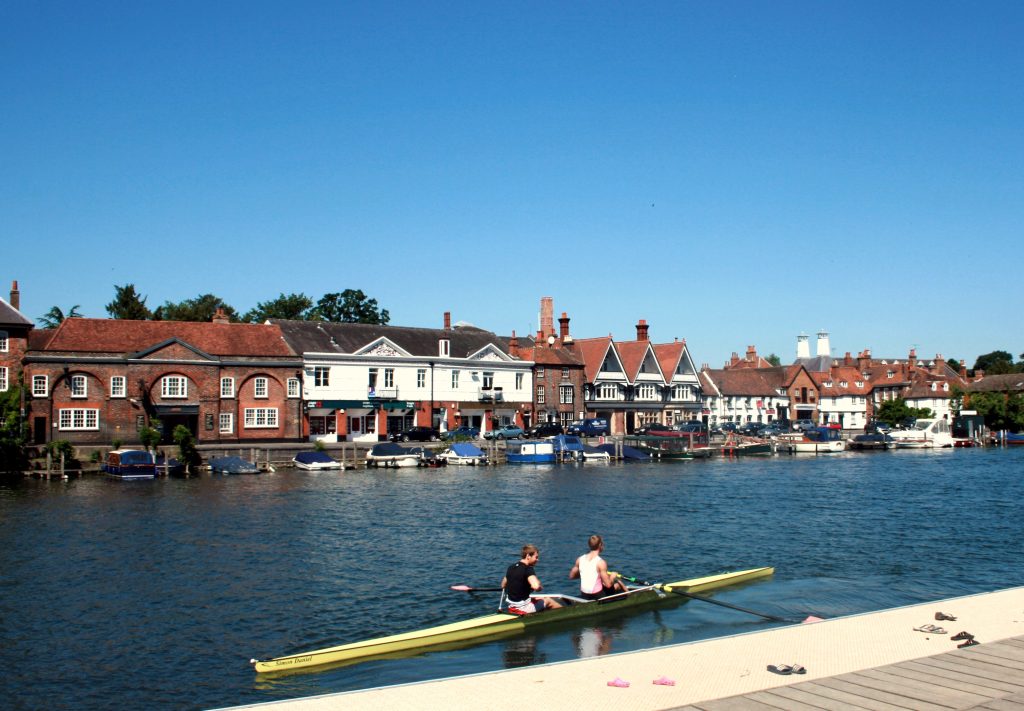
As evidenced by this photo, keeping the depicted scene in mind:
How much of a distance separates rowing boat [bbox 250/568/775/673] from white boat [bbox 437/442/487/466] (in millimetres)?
43893

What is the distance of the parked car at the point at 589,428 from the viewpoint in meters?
83.0

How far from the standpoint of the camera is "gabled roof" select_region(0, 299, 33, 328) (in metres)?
59.1

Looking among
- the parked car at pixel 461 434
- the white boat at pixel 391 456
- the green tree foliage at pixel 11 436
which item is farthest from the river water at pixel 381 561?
the parked car at pixel 461 434

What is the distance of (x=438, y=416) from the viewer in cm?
7838

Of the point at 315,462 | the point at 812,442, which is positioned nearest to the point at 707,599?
the point at 315,462

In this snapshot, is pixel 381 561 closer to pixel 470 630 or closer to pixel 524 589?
pixel 524 589

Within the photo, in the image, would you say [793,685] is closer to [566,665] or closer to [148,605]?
[566,665]

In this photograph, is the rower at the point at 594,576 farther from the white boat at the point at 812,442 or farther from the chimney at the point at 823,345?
the chimney at the point at 823,345

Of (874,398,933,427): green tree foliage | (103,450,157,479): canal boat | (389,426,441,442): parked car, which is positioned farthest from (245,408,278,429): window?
(874,398,933,427): green tree foliage

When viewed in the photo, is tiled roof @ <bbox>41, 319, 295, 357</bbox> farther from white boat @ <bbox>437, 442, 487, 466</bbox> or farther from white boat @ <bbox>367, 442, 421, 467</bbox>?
white boat @ <bbox>437, 442, 487, 466</bbox>

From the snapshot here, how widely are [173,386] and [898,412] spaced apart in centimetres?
8163

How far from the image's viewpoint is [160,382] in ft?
207

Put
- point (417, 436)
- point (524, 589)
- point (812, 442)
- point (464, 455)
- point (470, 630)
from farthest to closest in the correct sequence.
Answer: point (812, 442), point (417, 436), point (464, 455), point (524, 589), point (470, 630)

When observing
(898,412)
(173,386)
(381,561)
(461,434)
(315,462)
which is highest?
(173,386)
